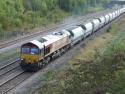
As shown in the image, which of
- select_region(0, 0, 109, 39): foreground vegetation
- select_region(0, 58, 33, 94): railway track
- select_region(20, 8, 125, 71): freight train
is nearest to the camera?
select_region(0, 58, 33, 94): railway track

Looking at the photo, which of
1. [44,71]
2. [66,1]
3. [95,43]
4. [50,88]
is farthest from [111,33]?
[66,1]

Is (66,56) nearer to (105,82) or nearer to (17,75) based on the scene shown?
(17,75)

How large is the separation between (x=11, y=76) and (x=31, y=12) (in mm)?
50490

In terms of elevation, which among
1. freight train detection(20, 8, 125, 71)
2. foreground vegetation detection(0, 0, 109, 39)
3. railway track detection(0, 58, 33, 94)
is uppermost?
freight train detection(20, 8, 125, 71)

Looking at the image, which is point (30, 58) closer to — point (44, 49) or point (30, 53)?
point (30, 53)

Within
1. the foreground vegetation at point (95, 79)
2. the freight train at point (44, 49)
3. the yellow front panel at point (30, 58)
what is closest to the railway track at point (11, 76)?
the freight train at point (44, 49)

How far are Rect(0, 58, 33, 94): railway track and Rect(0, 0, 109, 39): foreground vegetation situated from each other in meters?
20.8

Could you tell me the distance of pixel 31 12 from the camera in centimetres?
8056

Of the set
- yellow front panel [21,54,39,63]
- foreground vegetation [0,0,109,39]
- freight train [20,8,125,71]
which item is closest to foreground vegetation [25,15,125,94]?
yellow front panel [21,54,39,63]

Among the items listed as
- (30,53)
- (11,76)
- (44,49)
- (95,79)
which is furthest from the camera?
(44,49)

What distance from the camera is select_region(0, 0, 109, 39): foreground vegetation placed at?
6447cm

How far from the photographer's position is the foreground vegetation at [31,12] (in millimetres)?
64475

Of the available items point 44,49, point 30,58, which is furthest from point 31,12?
point 30,58

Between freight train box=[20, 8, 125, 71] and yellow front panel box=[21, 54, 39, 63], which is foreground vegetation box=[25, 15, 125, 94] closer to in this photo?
yellow front panel box=[21, 54, 39, 63]
